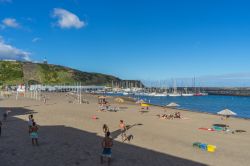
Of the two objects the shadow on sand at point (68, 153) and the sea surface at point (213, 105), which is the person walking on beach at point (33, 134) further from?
the sea surface at point (213, 105)

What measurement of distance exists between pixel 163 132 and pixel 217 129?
6.19 m

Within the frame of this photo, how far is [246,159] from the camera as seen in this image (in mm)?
17234

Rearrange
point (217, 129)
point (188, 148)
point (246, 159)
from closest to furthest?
point (246, 159)
point (188, 148)
point (217, 129)

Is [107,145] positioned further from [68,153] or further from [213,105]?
[213,105]

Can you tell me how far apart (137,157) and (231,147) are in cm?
792

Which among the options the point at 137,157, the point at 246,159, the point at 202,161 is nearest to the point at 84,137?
the point at 137,157

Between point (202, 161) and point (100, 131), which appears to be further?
point (100, 131)

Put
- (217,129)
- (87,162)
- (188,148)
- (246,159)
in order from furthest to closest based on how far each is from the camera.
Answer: (217,129), (188,148), (246,159), (87,162)

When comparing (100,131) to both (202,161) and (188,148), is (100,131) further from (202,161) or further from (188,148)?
(202,161)

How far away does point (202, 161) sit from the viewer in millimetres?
16125

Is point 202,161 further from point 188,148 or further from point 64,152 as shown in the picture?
point 64,152

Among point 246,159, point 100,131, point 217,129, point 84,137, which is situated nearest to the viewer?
point 246,159

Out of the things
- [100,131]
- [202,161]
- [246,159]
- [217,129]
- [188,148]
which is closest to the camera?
[202,161]

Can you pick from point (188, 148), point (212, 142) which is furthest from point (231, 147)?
point (188, 148)
